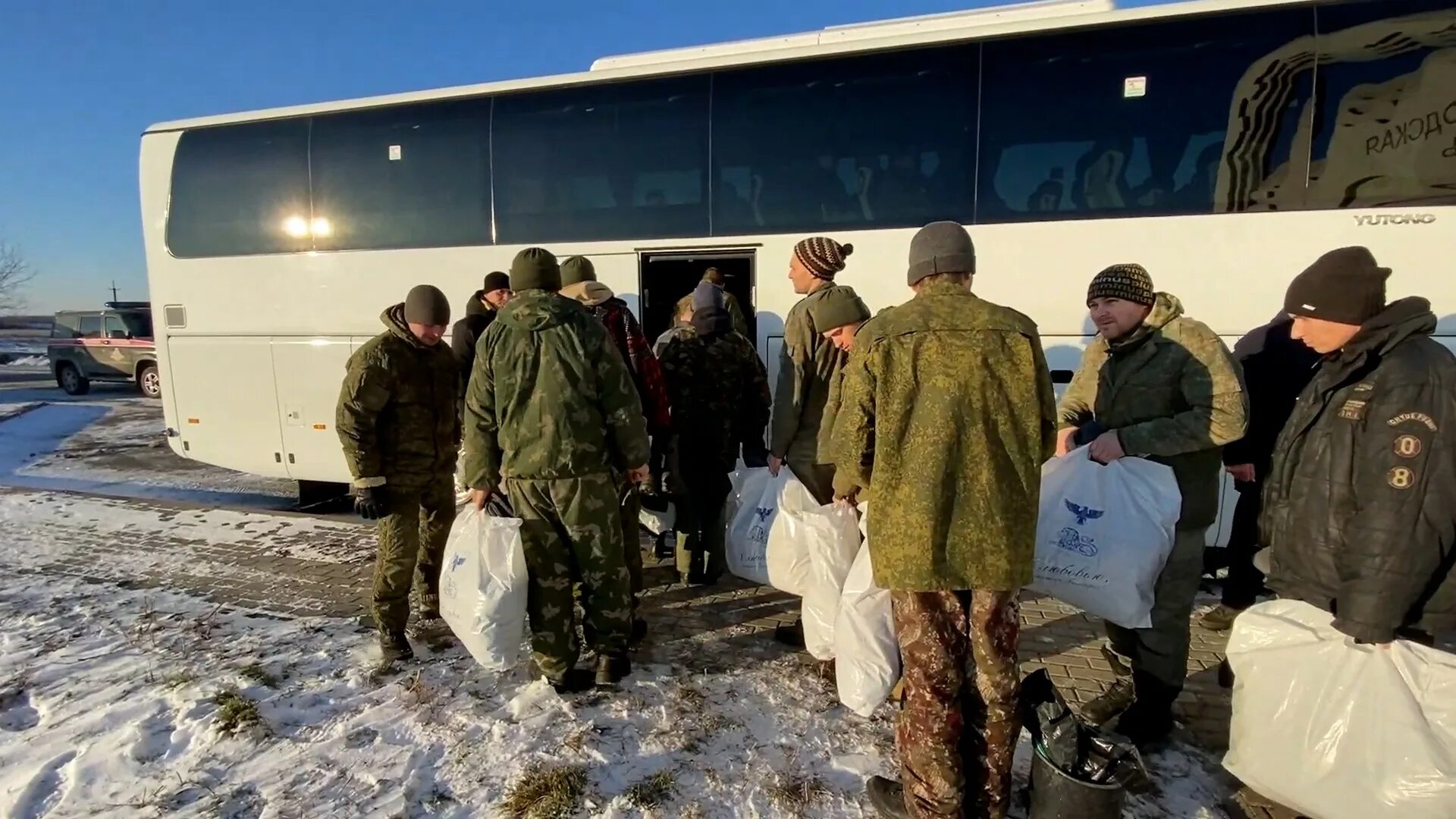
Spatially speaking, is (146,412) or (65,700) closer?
Answer: (65,700)

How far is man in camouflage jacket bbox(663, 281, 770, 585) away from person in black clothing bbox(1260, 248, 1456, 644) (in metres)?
2.54

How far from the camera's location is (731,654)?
153 inches

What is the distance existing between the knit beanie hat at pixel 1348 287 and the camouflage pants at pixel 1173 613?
99cm

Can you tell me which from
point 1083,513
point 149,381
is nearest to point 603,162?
point 1083,513

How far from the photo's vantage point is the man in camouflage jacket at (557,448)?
323 cm

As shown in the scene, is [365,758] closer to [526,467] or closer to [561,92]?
[526,467]

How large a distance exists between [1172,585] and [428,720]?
3176mm

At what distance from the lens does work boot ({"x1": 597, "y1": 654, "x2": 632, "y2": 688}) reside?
3488mm

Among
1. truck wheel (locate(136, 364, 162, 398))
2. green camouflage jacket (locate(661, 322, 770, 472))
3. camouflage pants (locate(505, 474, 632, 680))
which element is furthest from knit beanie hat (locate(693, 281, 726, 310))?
truck wheel (locate(136, 364, 162, 398))

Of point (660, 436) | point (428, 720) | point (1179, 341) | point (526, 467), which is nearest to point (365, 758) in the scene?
point (428, 720)

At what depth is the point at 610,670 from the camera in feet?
11.4

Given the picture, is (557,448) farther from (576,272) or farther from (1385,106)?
(1385,106)

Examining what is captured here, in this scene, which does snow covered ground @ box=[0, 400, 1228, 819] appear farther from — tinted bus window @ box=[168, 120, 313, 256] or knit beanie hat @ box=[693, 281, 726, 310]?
tinted bus window @ box=[168, 120, 313, 256]

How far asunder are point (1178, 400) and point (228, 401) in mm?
7457
